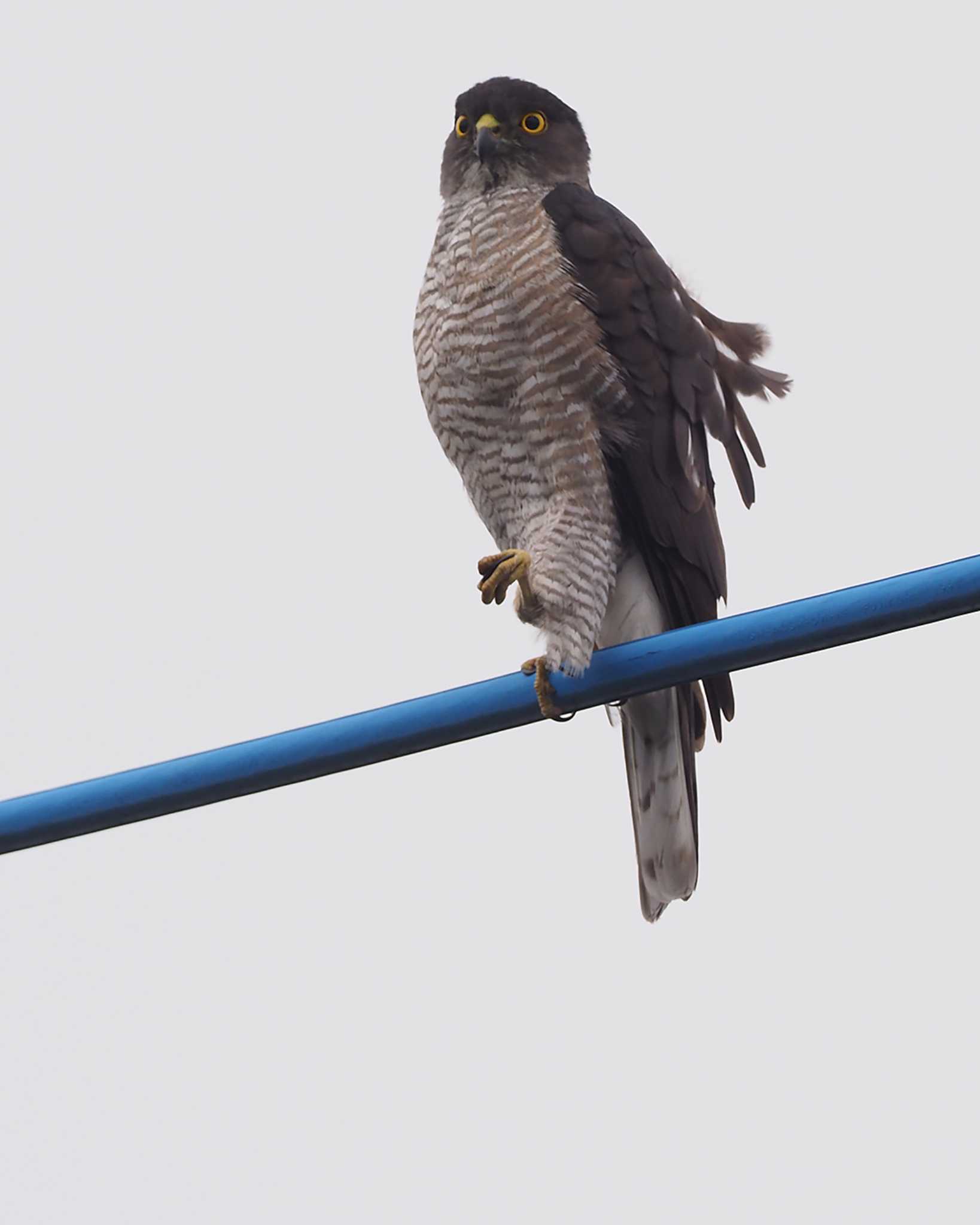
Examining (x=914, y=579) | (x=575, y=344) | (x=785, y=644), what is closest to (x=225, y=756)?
(x=785, y=644)

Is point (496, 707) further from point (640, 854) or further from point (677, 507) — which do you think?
point (640, 854)

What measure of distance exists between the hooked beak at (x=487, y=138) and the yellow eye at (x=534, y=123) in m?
0.09

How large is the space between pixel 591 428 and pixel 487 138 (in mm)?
1040

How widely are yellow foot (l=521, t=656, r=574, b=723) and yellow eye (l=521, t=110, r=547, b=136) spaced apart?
1795 millimetres

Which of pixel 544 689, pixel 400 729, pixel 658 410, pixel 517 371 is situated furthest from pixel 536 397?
pixel 400 729

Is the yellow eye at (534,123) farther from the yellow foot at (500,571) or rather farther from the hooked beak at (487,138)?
the yellow foot at (500,571)

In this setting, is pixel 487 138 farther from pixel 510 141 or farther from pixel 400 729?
pixel 400 729

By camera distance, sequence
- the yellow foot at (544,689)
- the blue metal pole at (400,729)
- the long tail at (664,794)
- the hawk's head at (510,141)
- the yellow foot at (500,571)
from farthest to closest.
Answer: the hawk's head at (510,141) → the long tail at (664,794) → the yellow foot at (500,571) → the yellow foot at (544,689) → the blue metal pole at (400,729)

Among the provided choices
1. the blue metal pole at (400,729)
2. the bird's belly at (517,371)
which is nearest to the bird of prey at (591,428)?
the bird's belly at (517,371)

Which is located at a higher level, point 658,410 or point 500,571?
point 658,410

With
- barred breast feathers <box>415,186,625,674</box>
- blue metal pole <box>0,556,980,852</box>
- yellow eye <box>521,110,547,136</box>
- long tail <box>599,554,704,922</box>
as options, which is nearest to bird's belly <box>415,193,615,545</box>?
barred breast feathers <box>415,186,625,674</box>

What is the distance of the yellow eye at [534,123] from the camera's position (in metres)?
4.71

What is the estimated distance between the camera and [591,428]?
13.5 ft

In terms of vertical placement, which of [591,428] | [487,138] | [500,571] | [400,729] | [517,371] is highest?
[487,138]
